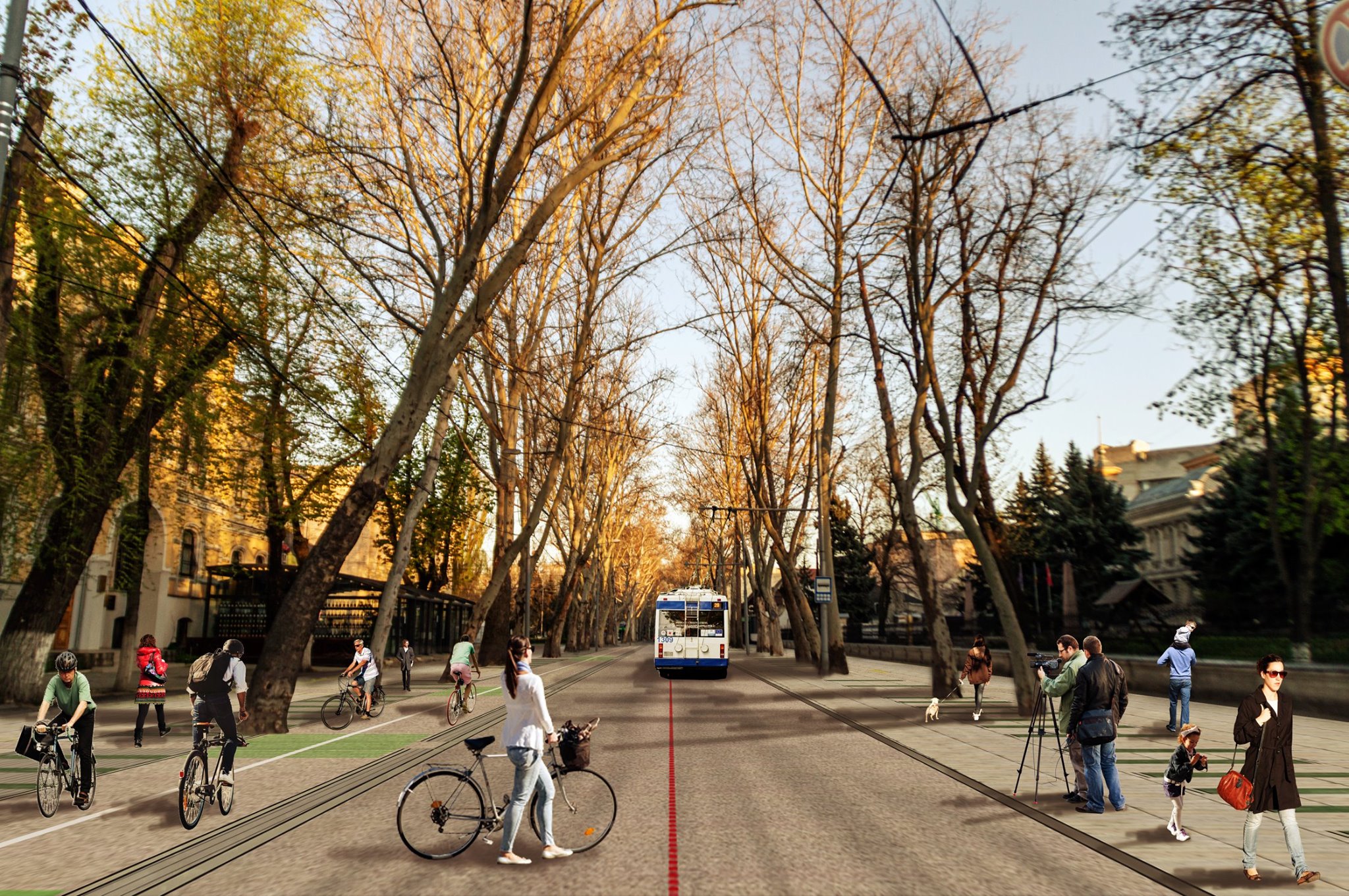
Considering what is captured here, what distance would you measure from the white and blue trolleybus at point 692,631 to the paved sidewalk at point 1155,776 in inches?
339

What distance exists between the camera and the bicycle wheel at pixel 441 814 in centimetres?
775

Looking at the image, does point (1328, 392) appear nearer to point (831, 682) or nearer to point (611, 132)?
point (831, 682)

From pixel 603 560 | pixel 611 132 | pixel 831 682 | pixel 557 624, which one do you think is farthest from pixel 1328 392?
pixel 603 560

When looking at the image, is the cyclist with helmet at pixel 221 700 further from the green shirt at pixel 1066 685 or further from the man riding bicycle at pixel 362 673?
the man riding bicycle at pixel 362 673

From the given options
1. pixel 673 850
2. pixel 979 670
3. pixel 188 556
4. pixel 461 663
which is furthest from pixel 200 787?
pixel 188 556

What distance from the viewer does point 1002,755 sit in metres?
14.4

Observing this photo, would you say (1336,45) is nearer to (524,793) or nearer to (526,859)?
(524,793)

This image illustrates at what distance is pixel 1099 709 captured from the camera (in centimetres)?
981

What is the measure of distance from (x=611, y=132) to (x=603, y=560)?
56301 millimetres

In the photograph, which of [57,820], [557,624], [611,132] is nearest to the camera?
[57,820]

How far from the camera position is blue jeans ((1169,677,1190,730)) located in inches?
650

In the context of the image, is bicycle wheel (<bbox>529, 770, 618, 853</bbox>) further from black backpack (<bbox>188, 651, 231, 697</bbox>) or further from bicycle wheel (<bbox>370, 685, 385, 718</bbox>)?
bicycle wheel (<bbox>370, 685, 385, 718</bbox>)

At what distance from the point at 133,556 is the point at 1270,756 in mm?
23846

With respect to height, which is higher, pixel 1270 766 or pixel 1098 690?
pixel 1098 690
